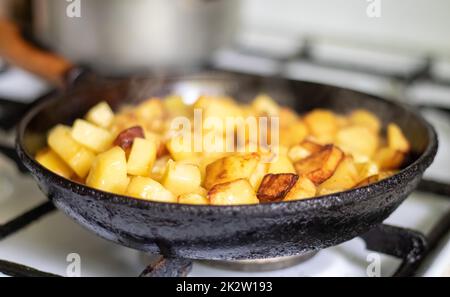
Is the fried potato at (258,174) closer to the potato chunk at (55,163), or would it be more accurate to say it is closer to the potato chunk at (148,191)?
the potato chunk at (148,191)

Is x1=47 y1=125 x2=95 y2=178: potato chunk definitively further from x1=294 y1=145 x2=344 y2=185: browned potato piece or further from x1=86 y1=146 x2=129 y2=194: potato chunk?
x1=294 y1=145 x2=344 y2=185: browned potato piece

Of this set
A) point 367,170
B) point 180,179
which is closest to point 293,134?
point 367,170

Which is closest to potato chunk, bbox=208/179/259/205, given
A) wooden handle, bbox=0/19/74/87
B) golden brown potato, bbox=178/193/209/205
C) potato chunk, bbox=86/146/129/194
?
golden brown potato, bbox=178/193/209/205

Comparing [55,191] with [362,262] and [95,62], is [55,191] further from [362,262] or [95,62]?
[95,62]

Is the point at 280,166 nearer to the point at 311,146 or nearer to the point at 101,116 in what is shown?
the point at 311,146

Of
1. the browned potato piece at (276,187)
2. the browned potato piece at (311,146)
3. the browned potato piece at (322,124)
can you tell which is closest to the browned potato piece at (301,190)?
the browned potato piece at (276,187)
